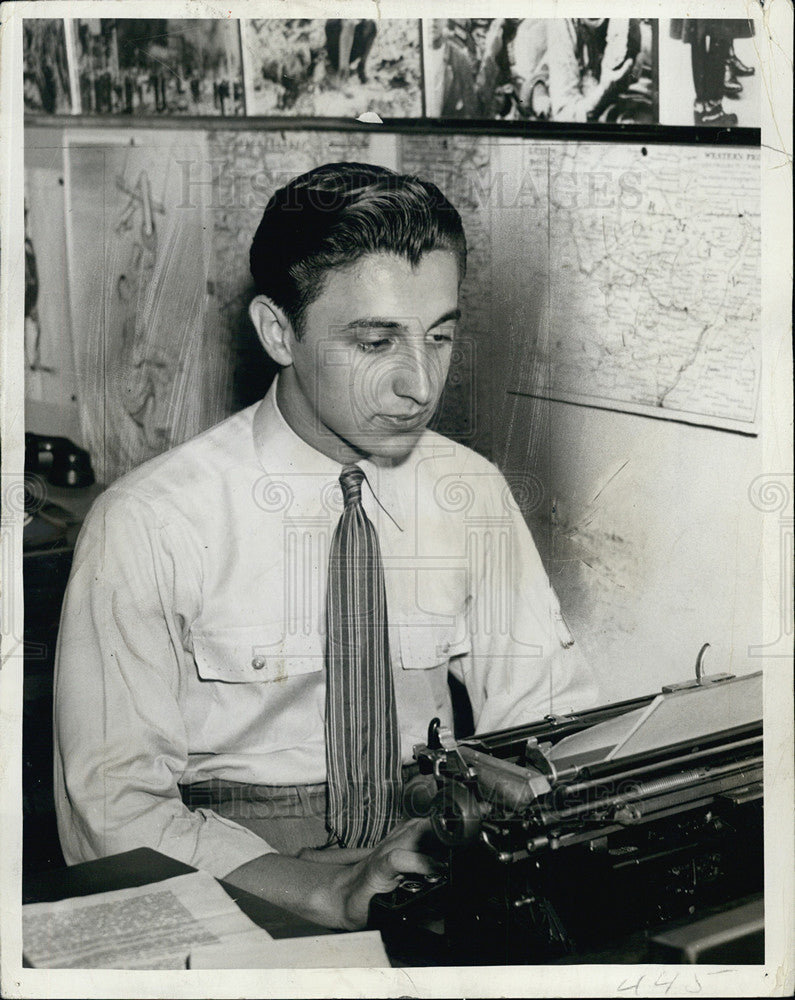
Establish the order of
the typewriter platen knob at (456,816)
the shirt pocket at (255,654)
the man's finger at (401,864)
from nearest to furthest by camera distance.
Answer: the typewriter platen knob at (456,816) < the man's finger at (401,864) < the shirt pocket at (255,654)

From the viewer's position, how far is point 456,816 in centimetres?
182

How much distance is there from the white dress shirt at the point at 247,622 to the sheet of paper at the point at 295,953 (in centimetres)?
15

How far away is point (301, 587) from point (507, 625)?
440 millimetres

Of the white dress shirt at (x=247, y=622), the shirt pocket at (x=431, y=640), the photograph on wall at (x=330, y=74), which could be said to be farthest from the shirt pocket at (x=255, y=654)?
the photograph on wall at (x=330, y=74)

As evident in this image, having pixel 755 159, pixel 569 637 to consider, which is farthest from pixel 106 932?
pixel 755 159

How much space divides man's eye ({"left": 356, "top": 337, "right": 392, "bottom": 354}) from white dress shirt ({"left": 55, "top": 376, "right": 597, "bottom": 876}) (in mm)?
204

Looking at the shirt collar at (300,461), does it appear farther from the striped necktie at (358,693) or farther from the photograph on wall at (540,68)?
the photograph on wall at (540,68)

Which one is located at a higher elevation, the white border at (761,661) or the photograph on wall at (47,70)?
the photograph on wall at (47,70)

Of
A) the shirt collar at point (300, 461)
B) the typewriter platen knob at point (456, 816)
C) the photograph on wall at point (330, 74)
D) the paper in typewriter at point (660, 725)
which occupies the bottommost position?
the typewriter platen knob at point (456, 816)

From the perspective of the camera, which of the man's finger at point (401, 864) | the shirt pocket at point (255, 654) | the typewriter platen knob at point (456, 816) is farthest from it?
the shirt pocket at point (255, 654)

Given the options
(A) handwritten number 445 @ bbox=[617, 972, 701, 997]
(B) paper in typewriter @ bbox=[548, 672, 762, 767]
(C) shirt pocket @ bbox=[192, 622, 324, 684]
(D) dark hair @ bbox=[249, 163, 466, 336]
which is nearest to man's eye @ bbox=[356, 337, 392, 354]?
(D) dark hair @ bbox=[249, 163, 466, 336]

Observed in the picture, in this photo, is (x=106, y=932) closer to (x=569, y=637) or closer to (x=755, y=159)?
(x=569, y=637)

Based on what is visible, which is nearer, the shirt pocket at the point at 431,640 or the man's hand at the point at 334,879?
the man's hand at the point at 334,879

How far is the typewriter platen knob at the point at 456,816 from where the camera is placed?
5.94ft
